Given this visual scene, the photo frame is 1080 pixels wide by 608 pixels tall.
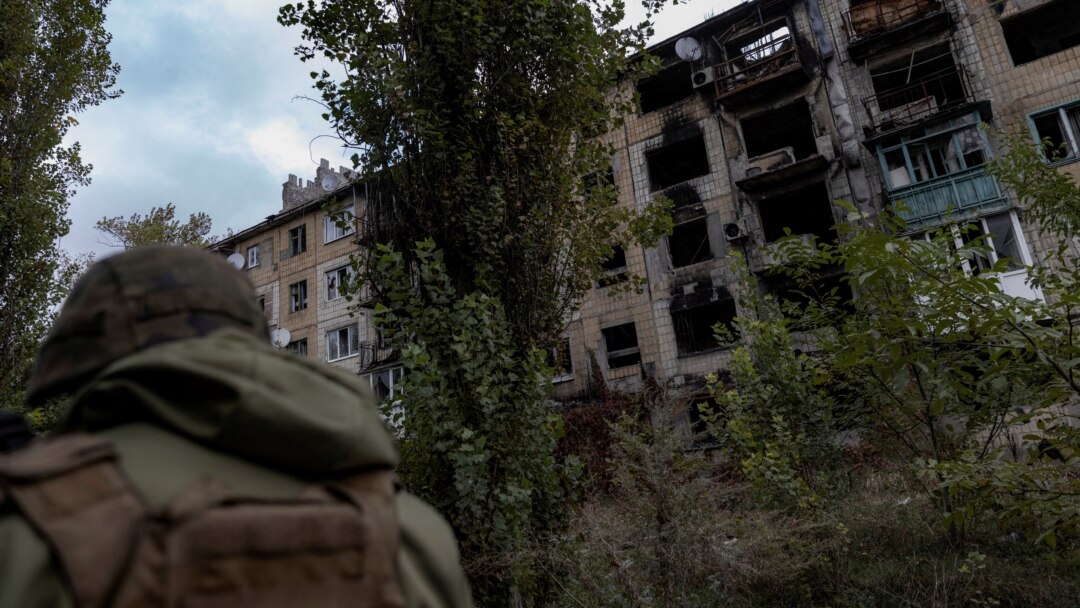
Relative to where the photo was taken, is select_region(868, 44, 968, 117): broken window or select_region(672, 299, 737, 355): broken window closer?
select_region(868, 44, 968, 117): broken window

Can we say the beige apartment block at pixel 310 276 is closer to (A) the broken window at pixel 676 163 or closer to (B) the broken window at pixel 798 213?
(A) the broken window at pixel 676 163

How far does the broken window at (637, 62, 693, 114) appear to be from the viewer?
23.4m

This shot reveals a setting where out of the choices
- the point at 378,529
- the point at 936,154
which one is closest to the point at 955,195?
the point at 936,154

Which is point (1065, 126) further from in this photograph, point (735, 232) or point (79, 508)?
point (79, 508)

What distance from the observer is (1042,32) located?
19.2 metres

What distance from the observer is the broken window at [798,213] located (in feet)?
69.3

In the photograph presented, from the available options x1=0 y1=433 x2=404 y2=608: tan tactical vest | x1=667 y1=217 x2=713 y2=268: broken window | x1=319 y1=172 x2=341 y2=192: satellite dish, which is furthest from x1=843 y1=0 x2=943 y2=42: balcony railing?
x1=0 y1=433 x2=404 y2=608: tan tactical vest

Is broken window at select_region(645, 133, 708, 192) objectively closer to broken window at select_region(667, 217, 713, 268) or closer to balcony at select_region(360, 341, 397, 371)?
broken window at select_region(667, 217, 713, 268)

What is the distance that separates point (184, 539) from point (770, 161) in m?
21.6

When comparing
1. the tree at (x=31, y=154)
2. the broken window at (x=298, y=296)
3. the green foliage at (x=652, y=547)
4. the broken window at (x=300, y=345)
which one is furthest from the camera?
the broken window at (x=298, y=296)

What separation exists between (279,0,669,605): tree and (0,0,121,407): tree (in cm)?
812

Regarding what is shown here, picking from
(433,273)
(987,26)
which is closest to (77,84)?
(433,273)

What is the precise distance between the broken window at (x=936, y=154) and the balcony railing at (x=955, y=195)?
27 cm

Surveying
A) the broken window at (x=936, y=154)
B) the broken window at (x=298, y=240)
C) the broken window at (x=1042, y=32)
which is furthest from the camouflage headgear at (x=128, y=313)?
the broken window at (x=298, y=240)
